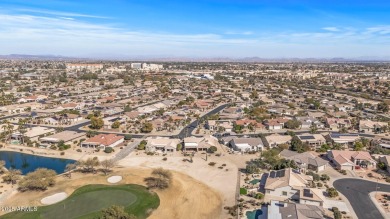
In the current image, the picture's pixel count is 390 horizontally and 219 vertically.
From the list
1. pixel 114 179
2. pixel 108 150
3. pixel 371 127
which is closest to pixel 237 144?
pixel 108 150

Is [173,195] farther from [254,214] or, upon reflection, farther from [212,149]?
[212,149]

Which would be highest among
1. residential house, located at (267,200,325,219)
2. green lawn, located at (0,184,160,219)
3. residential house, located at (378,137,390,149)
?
residential house, located at (267,200,325,219)

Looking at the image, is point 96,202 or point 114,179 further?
point 114,179

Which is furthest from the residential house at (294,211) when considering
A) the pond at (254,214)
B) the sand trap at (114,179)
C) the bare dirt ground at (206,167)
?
the sand trap at (114,179)

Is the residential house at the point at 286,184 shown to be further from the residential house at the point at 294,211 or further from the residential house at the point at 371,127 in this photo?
the residential house at the point at 371,127

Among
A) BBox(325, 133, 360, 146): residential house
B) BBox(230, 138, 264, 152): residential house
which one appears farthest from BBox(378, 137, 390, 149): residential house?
BBox(230, 138, 264, 152): residential house

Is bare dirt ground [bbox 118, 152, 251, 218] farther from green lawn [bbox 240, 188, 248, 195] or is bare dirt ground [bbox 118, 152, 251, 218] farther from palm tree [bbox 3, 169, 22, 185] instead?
palm tree [bbox 3, 169, 22, 185]

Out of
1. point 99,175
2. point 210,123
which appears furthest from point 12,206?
point 210,123
